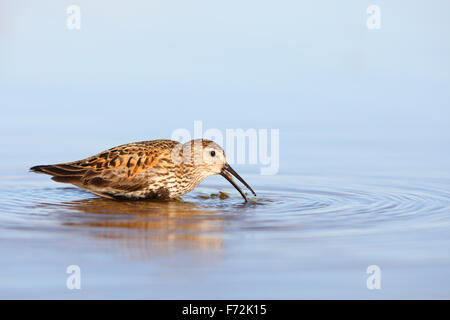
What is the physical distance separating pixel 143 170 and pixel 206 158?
3.43 feet

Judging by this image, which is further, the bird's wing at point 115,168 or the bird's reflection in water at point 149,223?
the bird's wing at point 115,168

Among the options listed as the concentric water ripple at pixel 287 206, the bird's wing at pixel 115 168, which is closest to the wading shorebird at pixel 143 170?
the bird's wing at pixel 115 168

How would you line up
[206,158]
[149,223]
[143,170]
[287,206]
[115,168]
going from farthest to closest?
1. [206,158]
2. [115,168]
3. [143,170]
4. [287,206]
5. [149,223]

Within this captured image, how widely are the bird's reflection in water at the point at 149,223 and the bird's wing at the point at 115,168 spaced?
0.30 meters

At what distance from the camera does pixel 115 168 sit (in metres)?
13.7

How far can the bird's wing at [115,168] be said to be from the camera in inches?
533

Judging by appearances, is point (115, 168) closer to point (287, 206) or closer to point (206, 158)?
point (206, 158)

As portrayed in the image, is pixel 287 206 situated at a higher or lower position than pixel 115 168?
lower

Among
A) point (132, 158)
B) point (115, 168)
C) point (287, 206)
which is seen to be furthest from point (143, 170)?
point (287, 206)

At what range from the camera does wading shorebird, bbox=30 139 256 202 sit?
13.5 meters

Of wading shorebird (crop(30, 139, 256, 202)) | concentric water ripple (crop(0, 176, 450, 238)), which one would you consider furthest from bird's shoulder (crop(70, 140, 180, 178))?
concentric water ripple (crop(0, 176, 450, 238))

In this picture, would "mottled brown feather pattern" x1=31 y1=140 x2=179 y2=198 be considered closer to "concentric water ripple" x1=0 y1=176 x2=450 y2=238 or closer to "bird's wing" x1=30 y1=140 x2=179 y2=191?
"bird's wing" x1=30 y1=140 x2=179 y2=191

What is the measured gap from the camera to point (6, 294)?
8.27 metres

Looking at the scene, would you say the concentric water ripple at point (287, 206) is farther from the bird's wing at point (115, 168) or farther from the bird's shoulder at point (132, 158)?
the bird's shoulder at point (132, 158)
